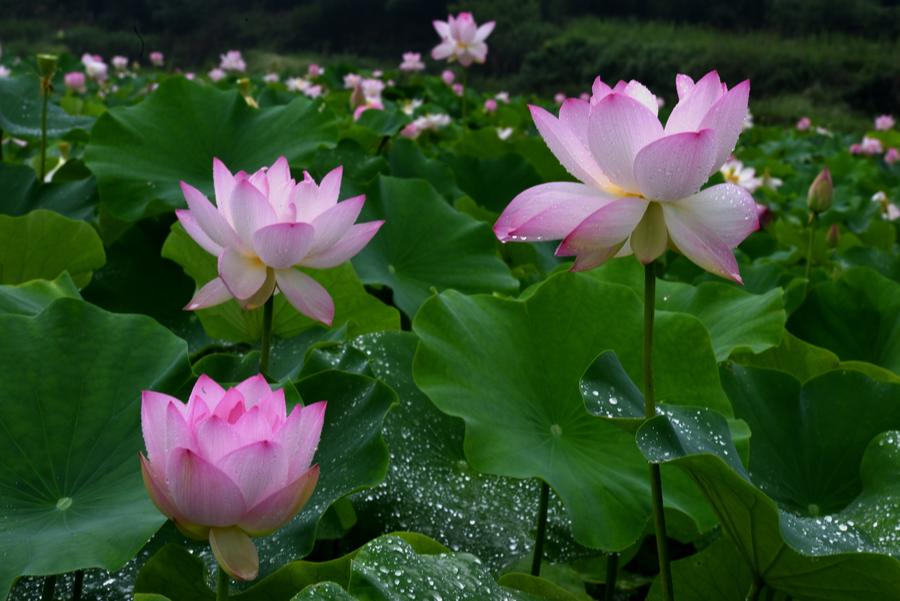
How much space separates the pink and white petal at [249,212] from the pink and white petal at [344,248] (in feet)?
0.21

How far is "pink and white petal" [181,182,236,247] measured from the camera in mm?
796

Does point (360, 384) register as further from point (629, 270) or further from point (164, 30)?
point (164, 30)

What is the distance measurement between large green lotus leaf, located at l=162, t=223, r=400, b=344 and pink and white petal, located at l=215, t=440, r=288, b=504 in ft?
1.93

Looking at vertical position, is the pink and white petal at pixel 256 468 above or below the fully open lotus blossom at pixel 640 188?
below

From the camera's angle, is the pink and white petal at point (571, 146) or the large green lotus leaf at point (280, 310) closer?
the pink and white petal at point (571, 146)

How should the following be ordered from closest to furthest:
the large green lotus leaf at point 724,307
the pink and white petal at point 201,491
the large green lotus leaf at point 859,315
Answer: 1. the pink and white petal at point 201,491
2. the large green lotus leaf at point 724,307
3. the large green lotus leaf at point 859,315

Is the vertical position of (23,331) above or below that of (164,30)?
above

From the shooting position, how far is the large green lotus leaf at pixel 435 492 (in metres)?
0.86

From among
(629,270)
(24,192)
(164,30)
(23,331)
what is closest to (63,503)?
(23,331)

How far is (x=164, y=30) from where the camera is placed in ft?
57.5

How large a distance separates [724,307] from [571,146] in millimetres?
591

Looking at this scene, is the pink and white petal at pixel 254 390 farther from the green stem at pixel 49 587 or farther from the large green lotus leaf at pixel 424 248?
the large green lotus leaf at pixel 424 248

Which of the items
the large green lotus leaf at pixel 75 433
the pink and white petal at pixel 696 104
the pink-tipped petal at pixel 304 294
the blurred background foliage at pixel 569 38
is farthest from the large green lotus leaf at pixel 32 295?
the blurred background foliage at pixel 569 38

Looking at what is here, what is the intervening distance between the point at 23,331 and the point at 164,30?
59.1 ft
